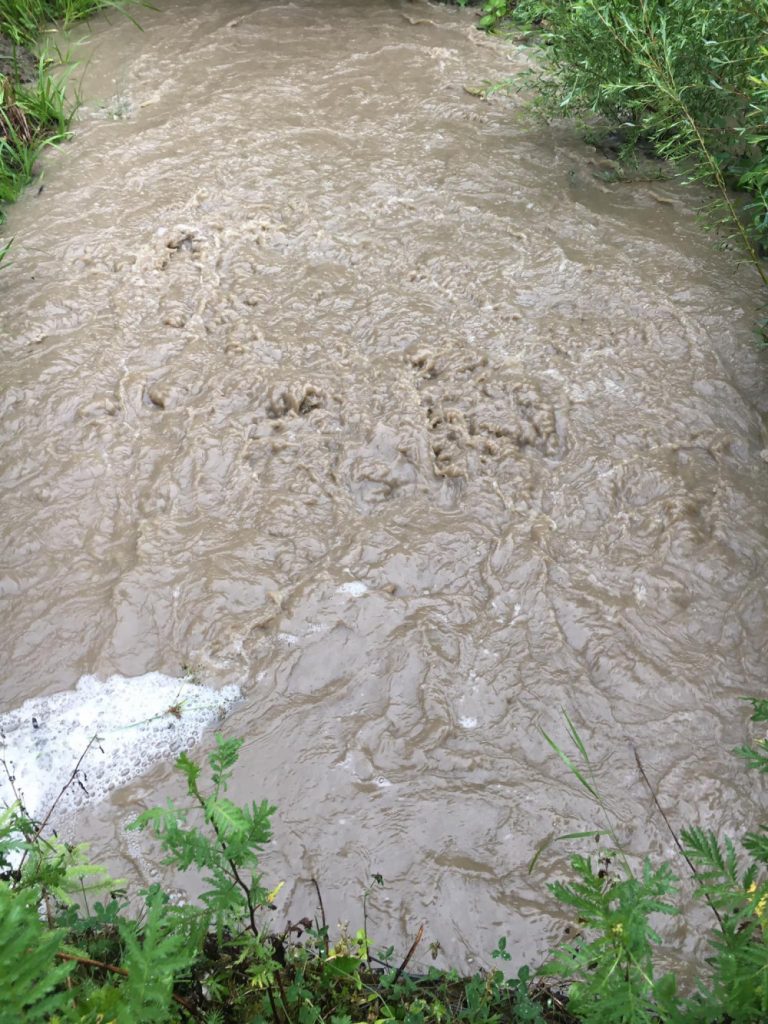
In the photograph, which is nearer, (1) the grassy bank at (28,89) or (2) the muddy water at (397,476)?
(2) the muddy water at (397,476)

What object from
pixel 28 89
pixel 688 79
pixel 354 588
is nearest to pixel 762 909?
pixel 354 588

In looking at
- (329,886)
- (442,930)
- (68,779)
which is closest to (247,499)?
(68,779)

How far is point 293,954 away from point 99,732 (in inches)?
43.8

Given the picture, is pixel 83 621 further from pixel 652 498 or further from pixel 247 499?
pixel 652 498

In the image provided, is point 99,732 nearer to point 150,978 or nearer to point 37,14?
point 150,978

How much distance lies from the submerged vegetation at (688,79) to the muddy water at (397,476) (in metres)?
0.36

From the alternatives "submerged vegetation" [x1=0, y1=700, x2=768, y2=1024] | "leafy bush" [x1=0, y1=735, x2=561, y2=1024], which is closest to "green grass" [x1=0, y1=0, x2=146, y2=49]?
"submerged vegetation" [x1=0, y1=700, x2=768, y2=1024]

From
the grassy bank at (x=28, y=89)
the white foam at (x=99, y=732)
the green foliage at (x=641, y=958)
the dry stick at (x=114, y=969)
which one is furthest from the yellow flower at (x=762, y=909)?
the grassy bank at (x=28, y=89)

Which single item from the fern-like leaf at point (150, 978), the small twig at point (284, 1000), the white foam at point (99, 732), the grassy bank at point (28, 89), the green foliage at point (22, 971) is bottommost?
the white foam at point (99, 732)

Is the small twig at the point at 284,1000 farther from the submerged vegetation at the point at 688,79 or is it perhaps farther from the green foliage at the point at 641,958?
the submerged vegetation at the point at 688,79

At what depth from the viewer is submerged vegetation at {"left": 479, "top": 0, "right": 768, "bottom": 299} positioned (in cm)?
395

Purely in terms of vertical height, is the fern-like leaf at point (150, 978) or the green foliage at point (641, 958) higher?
the fern-like leaf at point (150, 978)

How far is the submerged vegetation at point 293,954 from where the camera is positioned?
147 cm

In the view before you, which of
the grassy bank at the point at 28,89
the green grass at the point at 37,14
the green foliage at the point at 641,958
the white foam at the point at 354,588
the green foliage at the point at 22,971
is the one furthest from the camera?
the green grass at the point at 37,14
